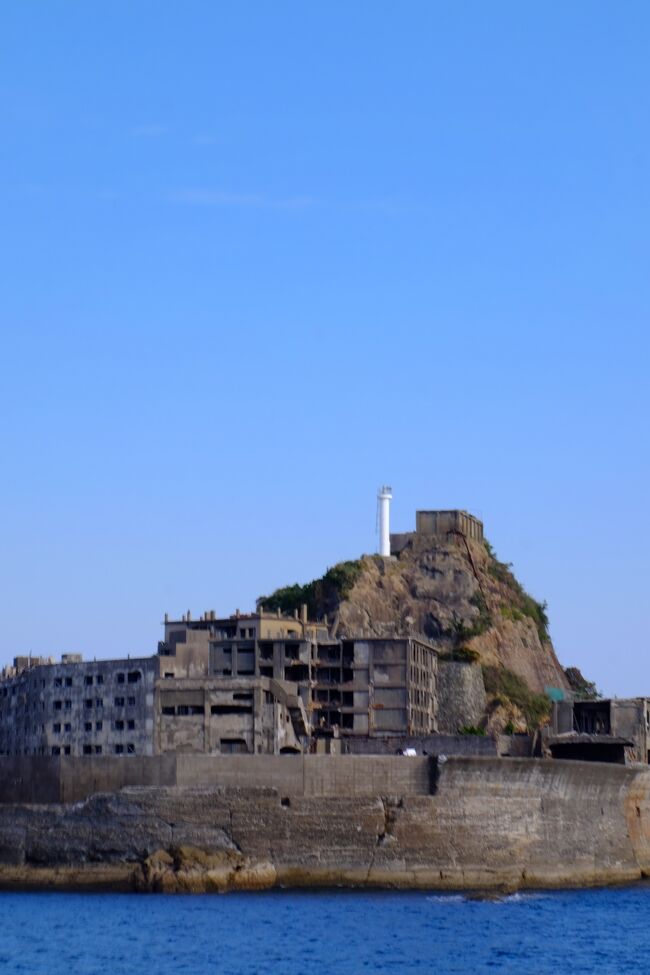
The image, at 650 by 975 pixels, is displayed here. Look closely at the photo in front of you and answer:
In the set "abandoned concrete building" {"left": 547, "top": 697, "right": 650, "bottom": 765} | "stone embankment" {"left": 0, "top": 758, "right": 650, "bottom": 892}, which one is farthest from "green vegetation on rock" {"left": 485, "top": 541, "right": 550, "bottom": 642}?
"stone embankment" {"left": 0, "top": 758, "right": 650, "bottom": 892}

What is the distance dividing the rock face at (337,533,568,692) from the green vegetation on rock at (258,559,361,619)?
0.48 metres

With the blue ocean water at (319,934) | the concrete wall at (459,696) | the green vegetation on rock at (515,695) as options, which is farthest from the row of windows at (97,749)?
the green vegetation on rock at (515,695)

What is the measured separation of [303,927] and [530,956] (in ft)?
26.2

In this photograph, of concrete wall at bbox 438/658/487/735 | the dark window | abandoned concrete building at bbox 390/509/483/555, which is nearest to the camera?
the dark window

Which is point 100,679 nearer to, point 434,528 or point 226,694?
point 226,694

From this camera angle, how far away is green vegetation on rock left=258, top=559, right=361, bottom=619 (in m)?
102

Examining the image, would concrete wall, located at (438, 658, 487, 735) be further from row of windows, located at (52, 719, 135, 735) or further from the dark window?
row of windows, located at (52, 719, 135, 735)

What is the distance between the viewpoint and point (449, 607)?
345 feet

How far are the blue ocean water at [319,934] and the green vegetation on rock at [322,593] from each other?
37478 millimetres

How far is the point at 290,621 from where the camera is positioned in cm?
9119

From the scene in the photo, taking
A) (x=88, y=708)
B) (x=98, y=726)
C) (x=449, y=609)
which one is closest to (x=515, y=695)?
(x=449, y=609)

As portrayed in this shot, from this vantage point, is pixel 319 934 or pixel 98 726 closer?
pixel 319 934

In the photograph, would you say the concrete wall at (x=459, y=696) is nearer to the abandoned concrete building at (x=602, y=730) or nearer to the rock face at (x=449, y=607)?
the rock face at (x=449, y=607)

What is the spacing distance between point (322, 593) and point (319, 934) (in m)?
49.2
